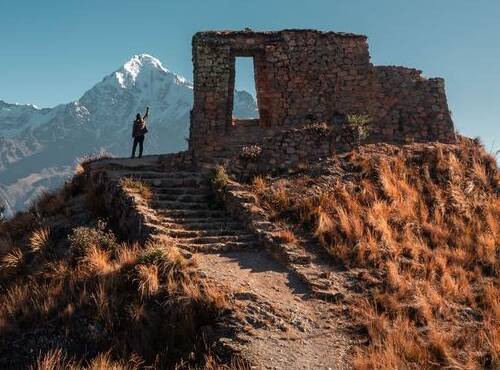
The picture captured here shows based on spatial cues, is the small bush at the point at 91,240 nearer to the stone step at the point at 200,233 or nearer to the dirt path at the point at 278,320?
the stone step at the point at 200,233

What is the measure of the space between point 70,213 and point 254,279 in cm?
668

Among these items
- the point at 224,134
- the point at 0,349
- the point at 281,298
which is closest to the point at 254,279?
the point at 281,298

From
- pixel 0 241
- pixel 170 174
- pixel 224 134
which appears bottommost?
pixel 0 241

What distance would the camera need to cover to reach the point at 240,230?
11789 mm

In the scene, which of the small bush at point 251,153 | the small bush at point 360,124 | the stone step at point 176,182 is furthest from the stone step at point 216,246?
the small bush at point 360,124

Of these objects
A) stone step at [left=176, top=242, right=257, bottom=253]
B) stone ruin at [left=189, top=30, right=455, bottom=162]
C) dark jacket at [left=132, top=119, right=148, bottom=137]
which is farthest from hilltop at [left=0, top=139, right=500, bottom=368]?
dark jacket at [left=132, top=119, right=148, bottom=137]

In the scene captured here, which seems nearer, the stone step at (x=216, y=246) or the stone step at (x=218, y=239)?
the stone step at (x=216, y=246)

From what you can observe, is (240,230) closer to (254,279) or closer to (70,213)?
(254,279)

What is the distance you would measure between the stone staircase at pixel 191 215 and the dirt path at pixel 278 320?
81 centimetres

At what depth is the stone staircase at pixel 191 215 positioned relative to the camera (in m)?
11.0

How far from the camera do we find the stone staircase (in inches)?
435

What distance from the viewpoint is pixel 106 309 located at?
8.23m

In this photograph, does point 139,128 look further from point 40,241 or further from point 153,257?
point 153,257

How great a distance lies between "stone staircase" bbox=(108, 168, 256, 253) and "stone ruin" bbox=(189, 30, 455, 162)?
2.74 m
